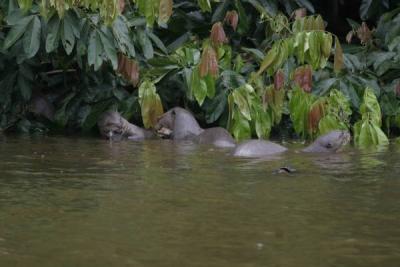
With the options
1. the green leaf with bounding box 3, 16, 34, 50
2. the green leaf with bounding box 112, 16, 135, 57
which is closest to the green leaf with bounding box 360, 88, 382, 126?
the green leaf with bounding box 112, 16, 135, 57

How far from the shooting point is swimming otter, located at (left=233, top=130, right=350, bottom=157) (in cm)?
499

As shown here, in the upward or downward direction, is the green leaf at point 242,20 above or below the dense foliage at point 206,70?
above

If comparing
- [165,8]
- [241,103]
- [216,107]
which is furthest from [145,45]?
[165,8]

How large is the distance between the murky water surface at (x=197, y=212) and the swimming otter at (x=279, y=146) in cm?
29

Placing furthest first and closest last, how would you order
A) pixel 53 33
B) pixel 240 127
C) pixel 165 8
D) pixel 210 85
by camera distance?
pixel 210 85 → pixel 240 127 → pixel 53 33 → pixel 165 8

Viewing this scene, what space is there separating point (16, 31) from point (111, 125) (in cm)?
116

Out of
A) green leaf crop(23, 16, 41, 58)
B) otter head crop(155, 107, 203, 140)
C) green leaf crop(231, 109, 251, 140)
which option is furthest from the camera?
otter head crop(155, 107, 203, 140)

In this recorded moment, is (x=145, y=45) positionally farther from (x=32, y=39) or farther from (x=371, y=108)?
(x=371, y=108)

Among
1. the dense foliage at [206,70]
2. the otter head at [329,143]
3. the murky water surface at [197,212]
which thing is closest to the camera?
the murky water surface at [197,212]

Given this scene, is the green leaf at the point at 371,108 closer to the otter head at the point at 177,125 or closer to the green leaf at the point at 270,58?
the green leaf at the point at 270,58

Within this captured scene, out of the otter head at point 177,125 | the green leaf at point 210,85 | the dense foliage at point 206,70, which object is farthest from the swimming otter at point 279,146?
the otter head at point 177,125

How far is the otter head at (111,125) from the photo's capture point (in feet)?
21.5

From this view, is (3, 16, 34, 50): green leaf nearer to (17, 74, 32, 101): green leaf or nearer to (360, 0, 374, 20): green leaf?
(17, 74, 32, 101): green leaf

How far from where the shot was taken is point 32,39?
5883mm
